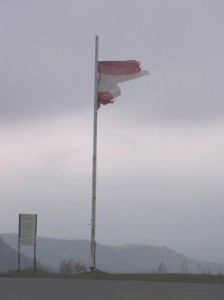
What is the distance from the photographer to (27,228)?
1780 cm

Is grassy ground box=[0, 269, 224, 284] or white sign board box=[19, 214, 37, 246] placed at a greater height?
white sign board box=[19, 214, 37, 246]

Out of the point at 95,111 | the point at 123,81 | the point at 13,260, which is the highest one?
the point at 123,81

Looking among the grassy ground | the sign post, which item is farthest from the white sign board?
the grassy ground

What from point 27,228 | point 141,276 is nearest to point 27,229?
point 27,228

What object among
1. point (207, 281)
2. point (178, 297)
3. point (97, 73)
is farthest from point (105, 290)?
point (97, 73)

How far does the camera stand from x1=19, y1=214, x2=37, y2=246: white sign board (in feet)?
58.2

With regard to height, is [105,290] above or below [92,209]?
below

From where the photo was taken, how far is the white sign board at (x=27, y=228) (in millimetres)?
17750

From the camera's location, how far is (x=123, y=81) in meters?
19.1

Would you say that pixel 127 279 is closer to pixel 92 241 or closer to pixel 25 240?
pixel 92 241

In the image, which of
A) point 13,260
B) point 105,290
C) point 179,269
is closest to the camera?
point 105,290

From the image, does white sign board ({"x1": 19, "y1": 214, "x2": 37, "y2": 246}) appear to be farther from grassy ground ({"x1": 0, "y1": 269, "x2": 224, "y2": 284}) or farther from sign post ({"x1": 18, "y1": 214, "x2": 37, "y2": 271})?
grassy ground ({"x1": 0, "y1": 269, "x2": 224, "y2": 284})

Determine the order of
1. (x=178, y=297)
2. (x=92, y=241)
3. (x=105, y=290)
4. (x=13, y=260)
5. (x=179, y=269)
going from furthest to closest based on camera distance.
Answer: (x=13, y=260), (x=179, y=269), (x=92, y=241), (x=105, y=290), (x=178, y=297)

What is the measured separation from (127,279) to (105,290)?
2.17 m
